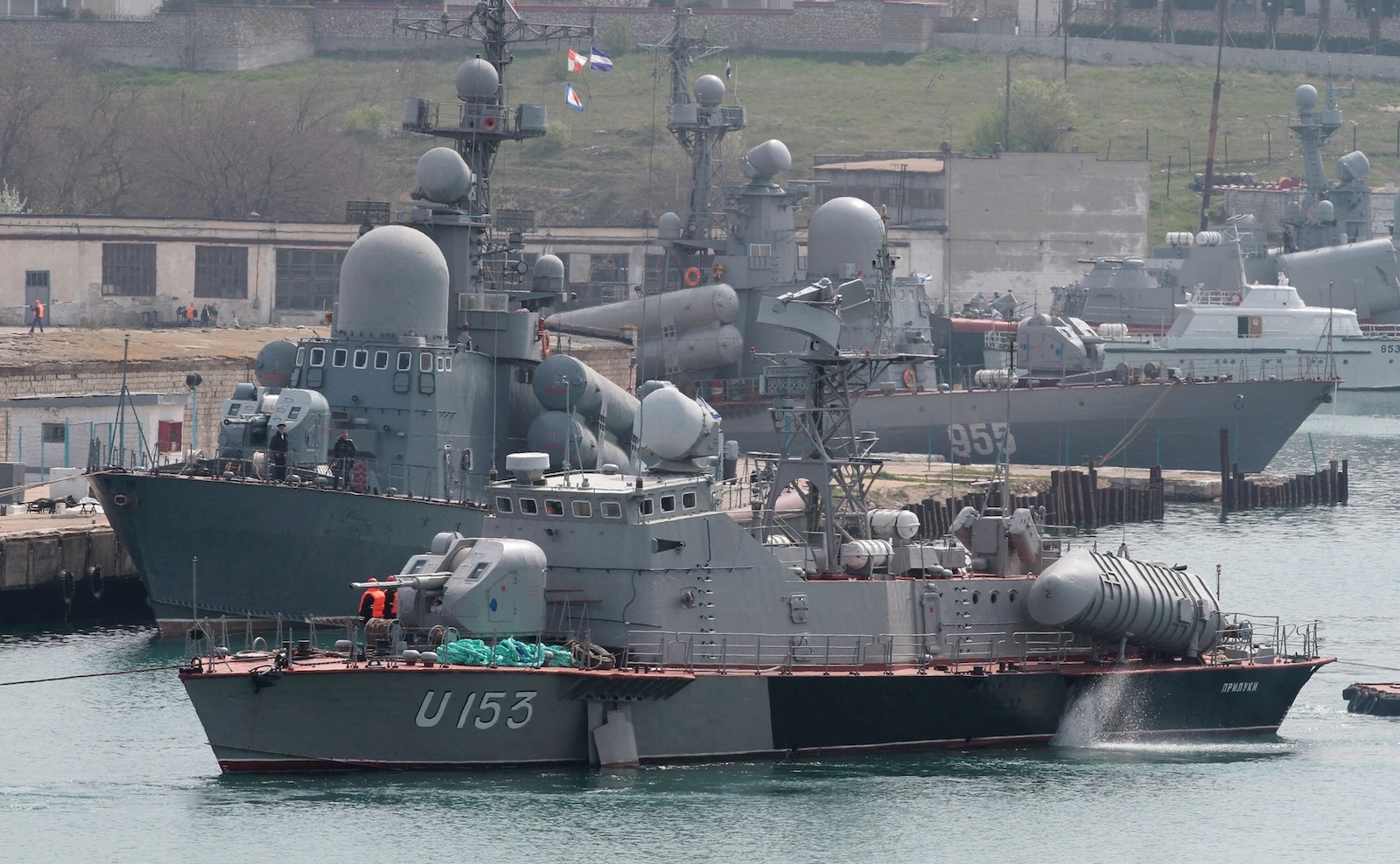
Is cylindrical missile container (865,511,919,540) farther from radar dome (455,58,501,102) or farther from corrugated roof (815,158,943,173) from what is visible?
corrugated roof (815,158,943,173)

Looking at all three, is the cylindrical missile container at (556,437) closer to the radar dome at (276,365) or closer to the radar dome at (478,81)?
the radar dome at (276,365)

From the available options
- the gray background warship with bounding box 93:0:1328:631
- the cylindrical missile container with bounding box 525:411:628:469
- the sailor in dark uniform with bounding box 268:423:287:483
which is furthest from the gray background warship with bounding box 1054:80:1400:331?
the sailor in dark uniform with bounding box 268:423:287:483

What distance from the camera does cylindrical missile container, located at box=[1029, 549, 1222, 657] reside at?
28.7m

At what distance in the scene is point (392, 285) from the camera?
38.0m

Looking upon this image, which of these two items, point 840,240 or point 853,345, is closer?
point 853,345

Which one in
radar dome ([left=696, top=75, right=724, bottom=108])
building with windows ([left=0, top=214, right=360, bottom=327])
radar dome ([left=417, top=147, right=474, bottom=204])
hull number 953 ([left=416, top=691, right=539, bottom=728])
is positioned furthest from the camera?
building with windows ([left=0, top=214, right=360, bottom=327])

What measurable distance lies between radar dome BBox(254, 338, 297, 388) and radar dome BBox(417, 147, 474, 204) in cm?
459

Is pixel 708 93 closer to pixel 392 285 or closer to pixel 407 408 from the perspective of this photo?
pixel 392 285

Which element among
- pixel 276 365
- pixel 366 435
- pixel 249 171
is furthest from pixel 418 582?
pixel 249 171

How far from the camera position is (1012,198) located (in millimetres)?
95438

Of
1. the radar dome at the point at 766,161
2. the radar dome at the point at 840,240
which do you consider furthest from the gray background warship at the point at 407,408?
the radar dome at the point at 766,161

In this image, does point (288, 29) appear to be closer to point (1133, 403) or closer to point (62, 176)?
point (62, 176)

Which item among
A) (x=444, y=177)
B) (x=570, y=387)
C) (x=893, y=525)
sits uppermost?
(x=444, y=177)

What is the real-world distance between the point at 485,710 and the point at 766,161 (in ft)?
118
